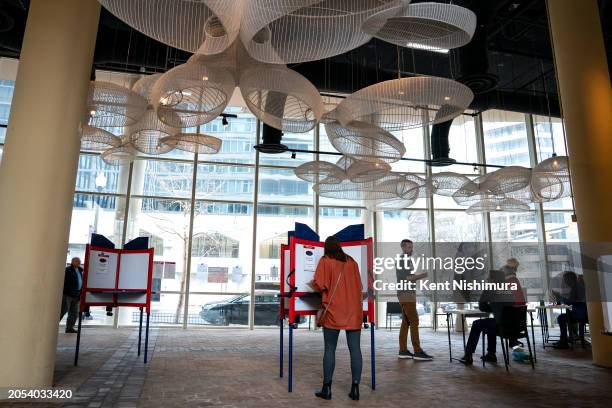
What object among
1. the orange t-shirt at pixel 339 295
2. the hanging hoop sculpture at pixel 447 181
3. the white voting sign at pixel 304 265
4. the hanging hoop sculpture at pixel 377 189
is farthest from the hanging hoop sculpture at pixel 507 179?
the orange t-shirt at pixel 339 295

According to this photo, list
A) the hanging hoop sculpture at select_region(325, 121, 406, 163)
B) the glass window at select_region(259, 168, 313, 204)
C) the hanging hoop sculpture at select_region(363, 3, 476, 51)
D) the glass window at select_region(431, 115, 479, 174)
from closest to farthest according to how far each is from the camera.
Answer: the hanging hoop sculpture at select_region(363, 3, 476, 51)
the hanging hoop sculpture at select_region(325, 121, 406, 163)
the glass window at select_region(259, 168, 313, 204)
the glass window at select_region(431, 115, 479, 174)

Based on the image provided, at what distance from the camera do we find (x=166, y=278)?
1375 cm

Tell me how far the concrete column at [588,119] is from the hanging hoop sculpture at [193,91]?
5292 mm

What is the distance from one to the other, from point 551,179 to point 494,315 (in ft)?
11.9

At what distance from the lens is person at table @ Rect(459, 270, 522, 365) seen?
654 centimetres

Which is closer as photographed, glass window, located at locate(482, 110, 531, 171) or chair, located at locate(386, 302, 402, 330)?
chair, located at locate(386, 302, 402, 330)

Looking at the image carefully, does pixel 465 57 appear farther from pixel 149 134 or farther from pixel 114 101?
pixel 114 101

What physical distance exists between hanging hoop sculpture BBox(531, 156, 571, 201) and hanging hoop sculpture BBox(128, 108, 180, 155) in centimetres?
643

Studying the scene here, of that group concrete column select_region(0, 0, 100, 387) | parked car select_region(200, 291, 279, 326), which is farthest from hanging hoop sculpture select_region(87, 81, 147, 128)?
parked car select_region(200, 291, 279, 326)

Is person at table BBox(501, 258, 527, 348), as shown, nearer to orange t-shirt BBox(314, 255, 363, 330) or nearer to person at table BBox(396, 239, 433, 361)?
person at table BBox(396, 239, 433, 361)

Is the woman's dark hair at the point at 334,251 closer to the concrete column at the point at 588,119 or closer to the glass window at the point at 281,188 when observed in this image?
the concrete column at the point at 588,119

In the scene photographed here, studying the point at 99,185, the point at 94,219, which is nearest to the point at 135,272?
the point at 94,219

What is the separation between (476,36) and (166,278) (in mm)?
10573

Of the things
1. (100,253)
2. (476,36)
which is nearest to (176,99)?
(100,253)
